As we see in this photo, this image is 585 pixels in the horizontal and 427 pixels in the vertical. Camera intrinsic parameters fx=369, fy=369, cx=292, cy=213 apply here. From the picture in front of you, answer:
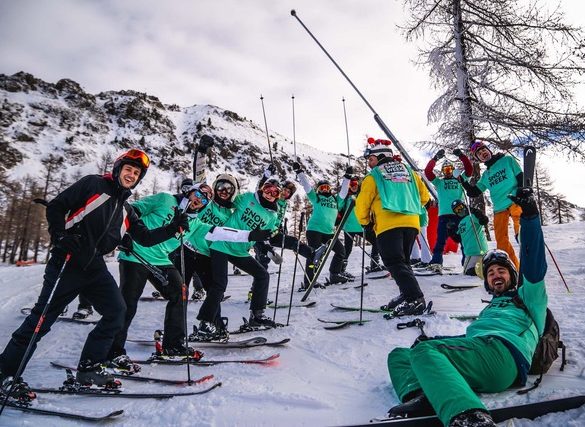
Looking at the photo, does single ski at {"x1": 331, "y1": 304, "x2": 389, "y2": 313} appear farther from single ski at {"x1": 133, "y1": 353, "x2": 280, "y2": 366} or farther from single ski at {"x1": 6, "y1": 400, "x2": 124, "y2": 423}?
single ski at {"x1": 6, "y1": 400, "x2": 124, "y2": 423}

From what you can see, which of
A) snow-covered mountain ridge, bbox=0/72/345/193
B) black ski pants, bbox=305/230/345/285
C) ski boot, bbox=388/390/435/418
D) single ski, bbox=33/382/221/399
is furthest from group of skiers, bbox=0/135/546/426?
snow-covered mountain ridge, bbox=0/72/345/193

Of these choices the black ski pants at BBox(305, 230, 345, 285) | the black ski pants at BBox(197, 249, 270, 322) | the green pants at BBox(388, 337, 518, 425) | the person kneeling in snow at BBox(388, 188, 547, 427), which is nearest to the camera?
the person kneeling in snow at BBox(388, 188, 547, 427)

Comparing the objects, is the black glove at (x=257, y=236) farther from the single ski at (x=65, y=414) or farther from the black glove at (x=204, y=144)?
the black glove at (x=204, y=144)

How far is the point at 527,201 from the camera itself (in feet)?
7.68

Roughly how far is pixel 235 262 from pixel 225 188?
111 cm

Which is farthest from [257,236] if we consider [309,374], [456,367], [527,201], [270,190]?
[527,201]

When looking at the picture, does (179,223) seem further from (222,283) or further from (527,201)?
(527,201)

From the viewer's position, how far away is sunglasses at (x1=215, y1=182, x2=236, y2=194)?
5.45m

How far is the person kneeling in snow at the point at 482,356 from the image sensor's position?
1.83 metres

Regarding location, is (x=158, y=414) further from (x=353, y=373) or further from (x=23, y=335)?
(x=353, y=373)

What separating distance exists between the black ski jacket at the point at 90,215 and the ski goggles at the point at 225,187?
2.08 m

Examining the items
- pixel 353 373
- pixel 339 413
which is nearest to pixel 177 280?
pixel 353 373

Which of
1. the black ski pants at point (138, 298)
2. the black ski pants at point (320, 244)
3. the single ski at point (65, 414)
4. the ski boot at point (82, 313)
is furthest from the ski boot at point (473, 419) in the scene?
the black ski pants at point (320, 244)

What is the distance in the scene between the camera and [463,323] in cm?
399
